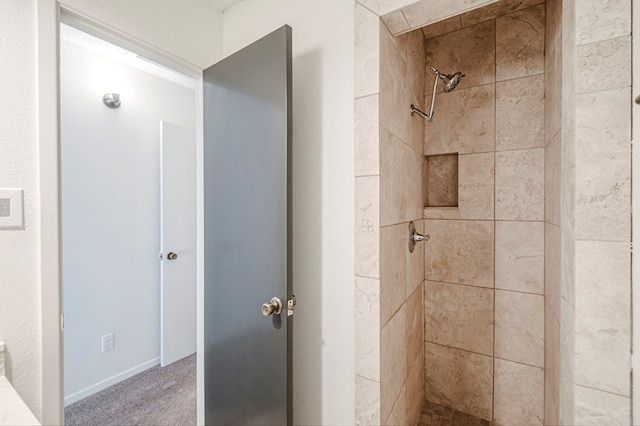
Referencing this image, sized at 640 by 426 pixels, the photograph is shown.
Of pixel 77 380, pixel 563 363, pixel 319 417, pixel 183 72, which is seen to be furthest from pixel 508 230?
pixel 77 380

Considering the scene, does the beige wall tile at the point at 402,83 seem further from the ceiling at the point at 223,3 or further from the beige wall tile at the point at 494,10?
Result: the ceiling at the point at 223,3

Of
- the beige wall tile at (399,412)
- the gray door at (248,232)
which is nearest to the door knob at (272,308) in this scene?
the gray door at (248,232)

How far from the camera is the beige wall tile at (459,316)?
1.76 meters

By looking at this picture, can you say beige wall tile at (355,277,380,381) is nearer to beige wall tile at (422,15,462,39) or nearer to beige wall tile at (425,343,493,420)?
beige wall tile at (425,343,493,420)

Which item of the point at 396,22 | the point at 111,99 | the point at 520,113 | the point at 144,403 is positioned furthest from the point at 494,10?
the point at 144,403

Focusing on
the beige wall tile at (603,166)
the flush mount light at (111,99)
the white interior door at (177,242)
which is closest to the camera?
the beige wall tile at (603,166)

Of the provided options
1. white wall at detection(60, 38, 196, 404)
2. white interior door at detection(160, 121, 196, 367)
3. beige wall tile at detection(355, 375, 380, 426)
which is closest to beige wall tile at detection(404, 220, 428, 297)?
beige wall tile at detection(355, 375, 380, 426)

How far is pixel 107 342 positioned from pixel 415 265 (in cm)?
236

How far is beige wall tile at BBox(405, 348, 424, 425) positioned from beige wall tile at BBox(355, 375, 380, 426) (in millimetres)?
493

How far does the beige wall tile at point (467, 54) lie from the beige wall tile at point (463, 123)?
58mm

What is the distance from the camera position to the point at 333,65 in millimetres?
1268

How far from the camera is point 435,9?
1065 mm

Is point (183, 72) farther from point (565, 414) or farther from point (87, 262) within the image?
point (565, 414)

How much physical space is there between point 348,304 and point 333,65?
1007mm
